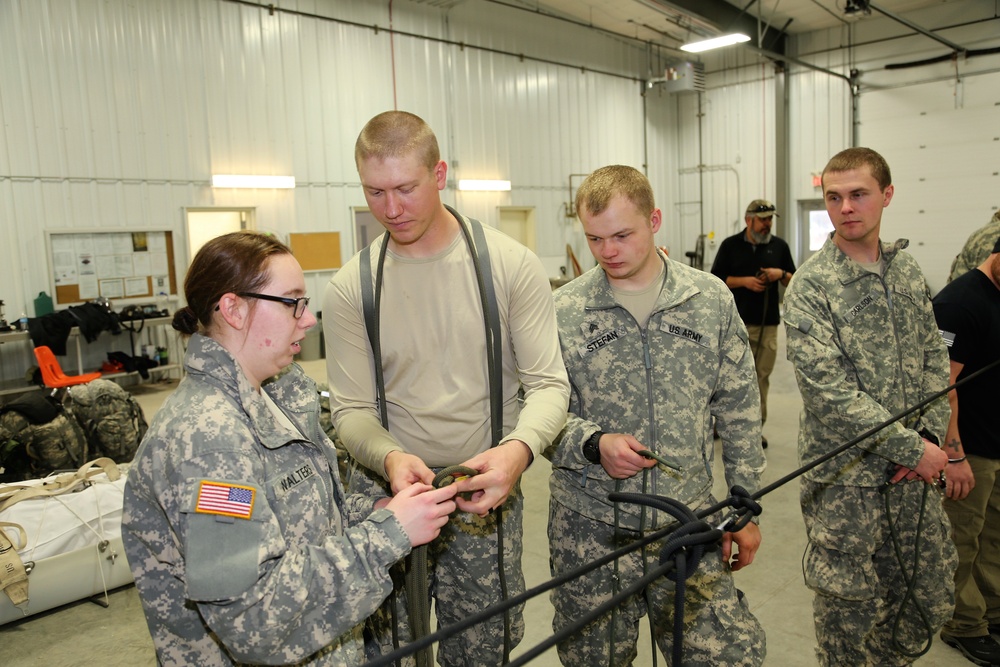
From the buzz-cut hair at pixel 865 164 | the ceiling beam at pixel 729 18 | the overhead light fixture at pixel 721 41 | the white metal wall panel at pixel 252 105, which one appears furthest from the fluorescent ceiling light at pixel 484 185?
the buzz-cut hair at pixel 865 164

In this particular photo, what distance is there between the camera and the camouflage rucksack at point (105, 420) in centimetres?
496

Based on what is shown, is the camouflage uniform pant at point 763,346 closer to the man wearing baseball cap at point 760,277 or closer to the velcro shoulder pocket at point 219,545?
the man wearing baseball cap at point 760,277

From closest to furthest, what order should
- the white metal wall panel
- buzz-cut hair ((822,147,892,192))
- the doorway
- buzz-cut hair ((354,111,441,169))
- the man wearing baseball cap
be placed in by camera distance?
buzz-cut hair ((354,111,441,169))
buzz-cut hair ((822,147,892,192))
the man wearing baseball cap
the white metal wall panel
the doorway

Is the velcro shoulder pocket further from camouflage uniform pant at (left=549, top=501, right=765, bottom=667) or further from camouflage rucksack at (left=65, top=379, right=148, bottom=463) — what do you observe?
camouflage rucksack at (left=65, top=379, right=148, bottom=463)

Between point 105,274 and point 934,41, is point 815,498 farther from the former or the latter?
point 934,41

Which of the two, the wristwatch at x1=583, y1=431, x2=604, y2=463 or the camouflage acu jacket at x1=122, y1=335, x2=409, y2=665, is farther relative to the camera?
the wristwatch at x1=583, y1=431, x2=604, y2=463

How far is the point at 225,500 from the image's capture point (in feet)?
3.82

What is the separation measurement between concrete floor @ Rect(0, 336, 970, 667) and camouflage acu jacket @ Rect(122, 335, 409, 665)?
186cm

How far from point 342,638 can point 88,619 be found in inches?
105

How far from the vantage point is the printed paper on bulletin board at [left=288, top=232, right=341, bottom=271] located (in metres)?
9.59

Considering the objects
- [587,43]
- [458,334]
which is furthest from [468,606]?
[587,43]

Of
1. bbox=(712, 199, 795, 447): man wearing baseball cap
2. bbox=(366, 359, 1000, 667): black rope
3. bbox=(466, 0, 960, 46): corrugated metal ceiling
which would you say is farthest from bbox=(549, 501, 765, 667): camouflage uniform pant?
bbox=(466, 0, 960, 46): corrugated metal ceiling

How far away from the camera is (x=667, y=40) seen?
46.6ft

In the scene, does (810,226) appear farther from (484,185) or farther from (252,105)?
(252,105)
